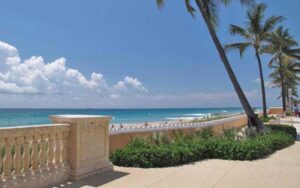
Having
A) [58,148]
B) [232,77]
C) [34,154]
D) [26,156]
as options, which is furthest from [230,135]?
[26,156]

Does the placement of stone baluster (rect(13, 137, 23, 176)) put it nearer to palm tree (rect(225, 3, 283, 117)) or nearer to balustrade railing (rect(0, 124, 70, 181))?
balustrade railing (rect(0, 124, 70, 181))

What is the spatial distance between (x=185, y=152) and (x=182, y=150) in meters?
0.10

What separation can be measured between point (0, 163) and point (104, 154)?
2.83 metres

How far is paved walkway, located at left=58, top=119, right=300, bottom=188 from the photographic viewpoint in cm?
665

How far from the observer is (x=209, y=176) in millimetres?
7402

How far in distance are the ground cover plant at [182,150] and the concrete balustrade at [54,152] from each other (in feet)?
2.91

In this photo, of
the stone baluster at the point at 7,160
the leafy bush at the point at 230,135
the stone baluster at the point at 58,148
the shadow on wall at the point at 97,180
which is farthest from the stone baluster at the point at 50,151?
the leafy bush at the point at 230,135

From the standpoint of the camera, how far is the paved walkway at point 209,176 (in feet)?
21.8

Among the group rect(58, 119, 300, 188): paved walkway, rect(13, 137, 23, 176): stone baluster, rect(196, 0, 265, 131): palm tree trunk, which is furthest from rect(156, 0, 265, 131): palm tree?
rect(13, 137, 23, 176): stone baluster

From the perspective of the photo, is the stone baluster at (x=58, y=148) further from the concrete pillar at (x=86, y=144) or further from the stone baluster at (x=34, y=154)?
the stone baluster at (x=34, y=154)

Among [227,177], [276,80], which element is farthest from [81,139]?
[276,80]

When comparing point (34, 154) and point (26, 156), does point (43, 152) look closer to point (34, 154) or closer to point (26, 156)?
point (34, 154)

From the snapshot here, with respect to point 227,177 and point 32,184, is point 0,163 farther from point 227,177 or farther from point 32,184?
point 227,177

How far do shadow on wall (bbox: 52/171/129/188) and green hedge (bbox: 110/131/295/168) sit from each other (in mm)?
955
